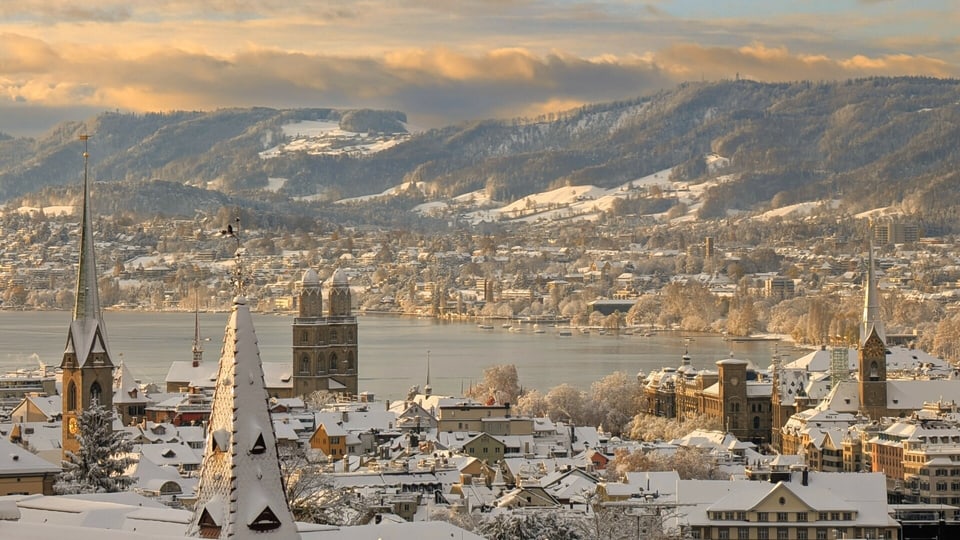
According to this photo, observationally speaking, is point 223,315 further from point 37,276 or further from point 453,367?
point 453,367

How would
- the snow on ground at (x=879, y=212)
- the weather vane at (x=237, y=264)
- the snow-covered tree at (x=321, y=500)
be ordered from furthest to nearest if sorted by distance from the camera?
the snow on ground at (x=879, y=212) < the snow-covered tree at (x=321, y=500) < the weather vane at (x=237, y=264)

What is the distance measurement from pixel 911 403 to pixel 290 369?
13.3 meters

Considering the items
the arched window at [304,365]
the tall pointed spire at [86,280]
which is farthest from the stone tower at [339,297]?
the tall pointed spire at [86,280]

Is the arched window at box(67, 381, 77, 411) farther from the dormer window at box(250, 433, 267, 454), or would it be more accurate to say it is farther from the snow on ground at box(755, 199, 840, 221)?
the snow on ground at box(755, 199, 840, 221)

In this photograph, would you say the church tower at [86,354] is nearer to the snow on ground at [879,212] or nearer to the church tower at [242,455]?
the church tower at [242,455]

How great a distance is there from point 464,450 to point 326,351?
1330cm

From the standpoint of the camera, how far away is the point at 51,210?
575 ft

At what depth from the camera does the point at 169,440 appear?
3072 cm

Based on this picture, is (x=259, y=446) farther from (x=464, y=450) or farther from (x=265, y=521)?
(x=464, y=450)

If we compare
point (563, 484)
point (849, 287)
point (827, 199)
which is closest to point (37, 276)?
point (849, 287)

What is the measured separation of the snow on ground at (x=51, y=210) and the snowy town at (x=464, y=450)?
411ft

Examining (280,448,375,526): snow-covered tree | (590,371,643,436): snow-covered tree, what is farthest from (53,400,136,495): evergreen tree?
(590,371,643,436): snow-covered tree

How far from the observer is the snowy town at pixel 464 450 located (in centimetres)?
1038

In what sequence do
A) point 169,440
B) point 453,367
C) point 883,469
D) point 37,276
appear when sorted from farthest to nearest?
point 37,276, point 453,367, point 883,469, point 169,440
